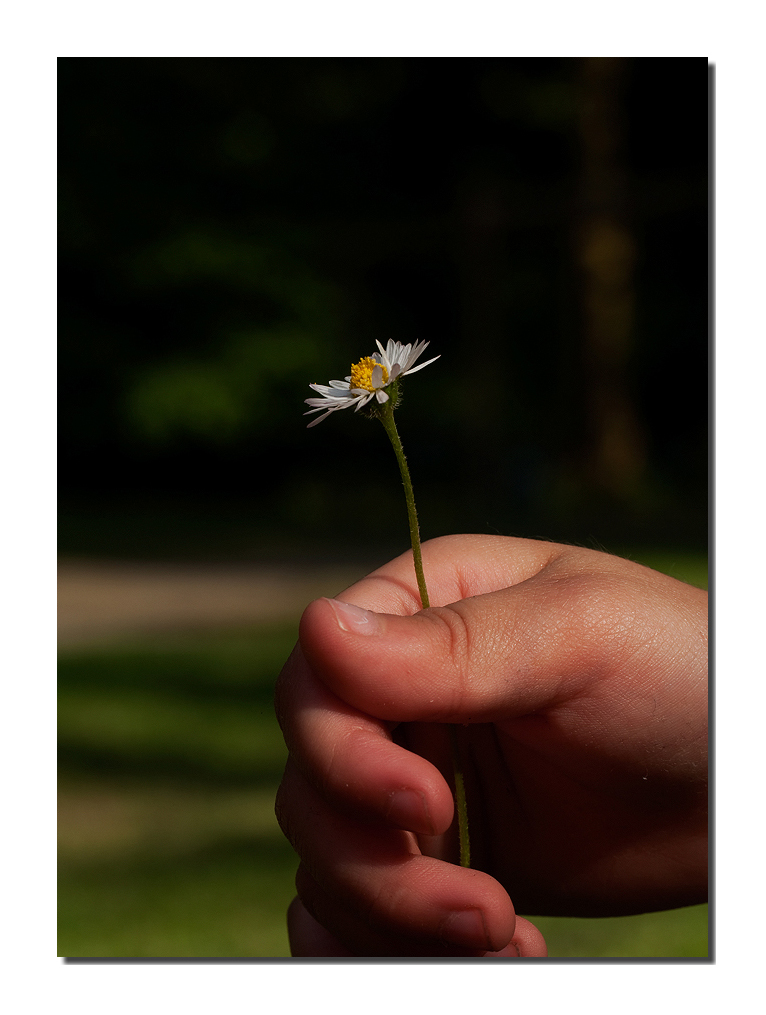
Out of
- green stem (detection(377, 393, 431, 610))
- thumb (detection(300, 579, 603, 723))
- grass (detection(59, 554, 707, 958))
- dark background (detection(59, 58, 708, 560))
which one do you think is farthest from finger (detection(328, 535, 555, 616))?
dark background (detection(59, 58, 708, 560))

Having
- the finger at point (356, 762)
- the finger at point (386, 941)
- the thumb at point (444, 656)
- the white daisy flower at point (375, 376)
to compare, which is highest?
the white daisy flower at point (375, 376)

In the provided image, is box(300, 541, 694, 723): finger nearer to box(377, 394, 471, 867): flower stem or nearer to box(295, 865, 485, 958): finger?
box(377, 394, 471, 867): flower stem

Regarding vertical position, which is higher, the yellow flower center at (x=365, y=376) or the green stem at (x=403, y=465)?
the yellow flower center at (x=365, y=376)

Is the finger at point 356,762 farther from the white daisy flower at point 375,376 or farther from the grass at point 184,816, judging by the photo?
the grass at point 184,816

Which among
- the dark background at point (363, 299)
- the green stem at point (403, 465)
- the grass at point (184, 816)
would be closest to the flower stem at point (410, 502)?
the green stem at point (403, 465)

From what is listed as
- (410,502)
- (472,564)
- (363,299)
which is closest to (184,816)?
(472,564)
